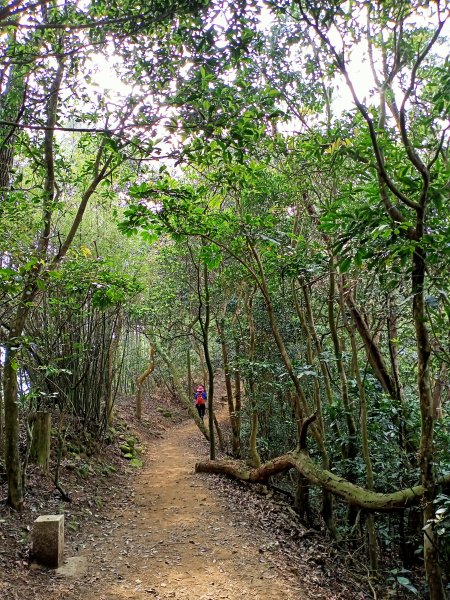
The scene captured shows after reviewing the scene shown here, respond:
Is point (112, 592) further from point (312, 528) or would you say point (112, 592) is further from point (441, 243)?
point (441, 243)

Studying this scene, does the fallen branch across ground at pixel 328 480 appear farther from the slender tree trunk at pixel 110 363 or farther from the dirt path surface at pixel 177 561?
the slender tree trunk at pixel 110 363

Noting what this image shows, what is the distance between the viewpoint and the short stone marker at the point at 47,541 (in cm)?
427

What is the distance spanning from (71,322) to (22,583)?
472 cm

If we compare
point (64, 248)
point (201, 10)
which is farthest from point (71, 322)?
point (201, 10)

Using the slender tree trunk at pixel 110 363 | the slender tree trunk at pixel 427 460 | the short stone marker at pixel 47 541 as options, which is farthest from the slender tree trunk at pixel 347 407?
the slender tree trunk at pixel 110 363

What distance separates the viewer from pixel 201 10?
2.98 m

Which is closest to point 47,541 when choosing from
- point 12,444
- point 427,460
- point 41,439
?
point 12,444

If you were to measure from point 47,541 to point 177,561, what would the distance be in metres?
1.47

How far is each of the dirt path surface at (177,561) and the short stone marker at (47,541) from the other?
111mm

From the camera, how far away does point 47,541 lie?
4.28 meters

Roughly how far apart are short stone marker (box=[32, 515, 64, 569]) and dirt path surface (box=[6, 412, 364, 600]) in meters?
0.11

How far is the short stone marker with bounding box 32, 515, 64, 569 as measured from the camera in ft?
14.0

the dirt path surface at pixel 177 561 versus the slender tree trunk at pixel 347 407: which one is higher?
the slender tree trunk at pixel 347 407

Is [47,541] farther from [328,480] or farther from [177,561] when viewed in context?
[328,480]
